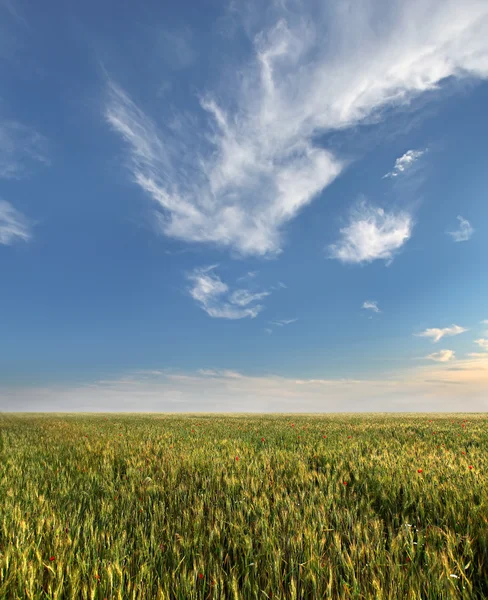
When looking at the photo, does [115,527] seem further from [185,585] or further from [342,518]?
[342,518]

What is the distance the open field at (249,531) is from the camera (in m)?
2.65

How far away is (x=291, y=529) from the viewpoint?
3475 millimetres

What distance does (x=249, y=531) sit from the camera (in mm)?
3436

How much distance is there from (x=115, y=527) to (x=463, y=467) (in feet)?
19.8

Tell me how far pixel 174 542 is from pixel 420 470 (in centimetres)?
438

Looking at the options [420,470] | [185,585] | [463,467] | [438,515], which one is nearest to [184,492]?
[185,585]

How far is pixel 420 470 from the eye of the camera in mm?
5664

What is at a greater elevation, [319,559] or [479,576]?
[319,559]

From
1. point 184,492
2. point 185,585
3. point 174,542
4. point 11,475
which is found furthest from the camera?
point 11,475

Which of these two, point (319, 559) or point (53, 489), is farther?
point (53, 489)

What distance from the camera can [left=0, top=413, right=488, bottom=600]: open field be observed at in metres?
2.65

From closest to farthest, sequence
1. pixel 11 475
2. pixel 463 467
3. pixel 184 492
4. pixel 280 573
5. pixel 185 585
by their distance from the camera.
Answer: pixel 185 585
pixel 280 573
pixel 184 492
pixel 463 467
pixel 11 475

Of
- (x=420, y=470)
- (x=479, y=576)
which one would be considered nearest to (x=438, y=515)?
(x=479, y=576)

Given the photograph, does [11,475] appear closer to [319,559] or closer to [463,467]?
[319,559]
